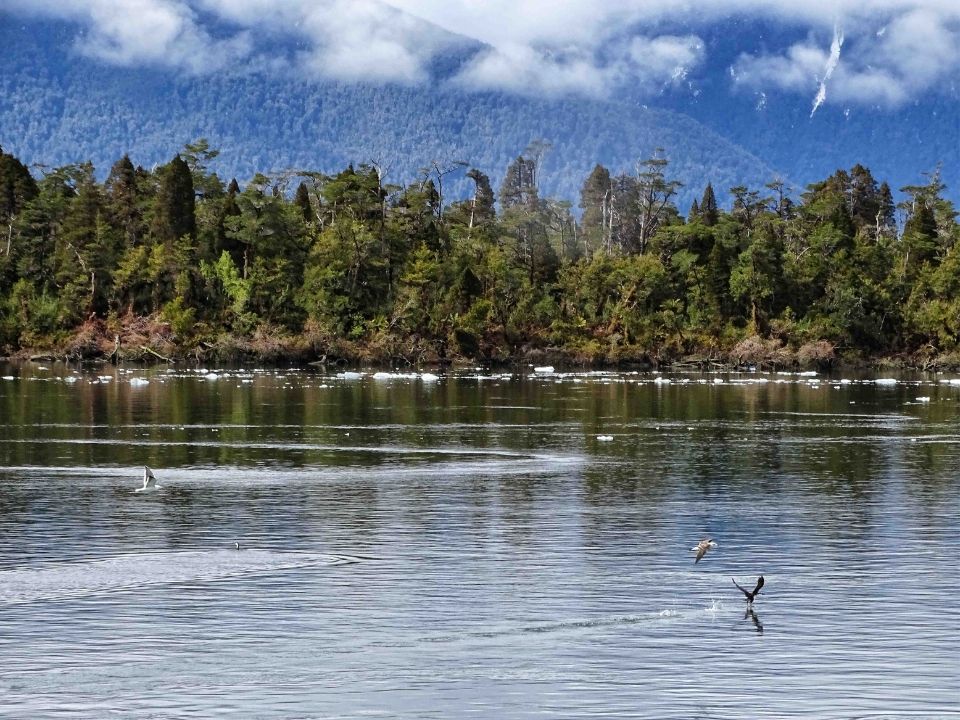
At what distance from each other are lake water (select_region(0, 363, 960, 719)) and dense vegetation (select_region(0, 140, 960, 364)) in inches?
3530

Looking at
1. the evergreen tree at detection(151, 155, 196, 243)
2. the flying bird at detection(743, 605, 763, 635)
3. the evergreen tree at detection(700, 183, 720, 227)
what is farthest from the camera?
the evergreen tree at detection(700, 183, 720, 227)

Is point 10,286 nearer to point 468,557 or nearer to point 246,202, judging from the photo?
point 246,202

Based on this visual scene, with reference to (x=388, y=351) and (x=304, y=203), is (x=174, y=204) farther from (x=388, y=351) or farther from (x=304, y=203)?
(x=388, y=351)

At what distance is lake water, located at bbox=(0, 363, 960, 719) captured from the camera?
74.5 feet

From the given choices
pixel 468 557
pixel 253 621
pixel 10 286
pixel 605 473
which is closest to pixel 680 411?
pixel 605 473

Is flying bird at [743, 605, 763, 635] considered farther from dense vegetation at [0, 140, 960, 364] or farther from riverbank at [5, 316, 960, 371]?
dense vegetation at [0, 140, 960, 364]

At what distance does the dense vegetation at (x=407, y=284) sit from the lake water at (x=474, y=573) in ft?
294

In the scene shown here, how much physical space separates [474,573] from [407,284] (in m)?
130

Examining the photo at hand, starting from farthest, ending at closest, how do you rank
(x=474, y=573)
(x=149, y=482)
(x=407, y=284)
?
(x=407, y=284)
(x=149, y=482)
(x=474, y=573)

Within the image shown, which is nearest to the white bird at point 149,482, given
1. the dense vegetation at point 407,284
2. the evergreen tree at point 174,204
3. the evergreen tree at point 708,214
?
the dense vegetation at point 407,284

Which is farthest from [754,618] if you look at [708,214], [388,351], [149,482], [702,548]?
[708,214]

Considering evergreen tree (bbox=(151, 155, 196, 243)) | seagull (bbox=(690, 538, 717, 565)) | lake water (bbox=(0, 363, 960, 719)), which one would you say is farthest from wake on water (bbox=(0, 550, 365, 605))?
evergreen tree (bbox=(151, 155, 196, 243))

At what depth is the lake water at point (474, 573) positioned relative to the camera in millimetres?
22703

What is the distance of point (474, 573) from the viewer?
3203cm
